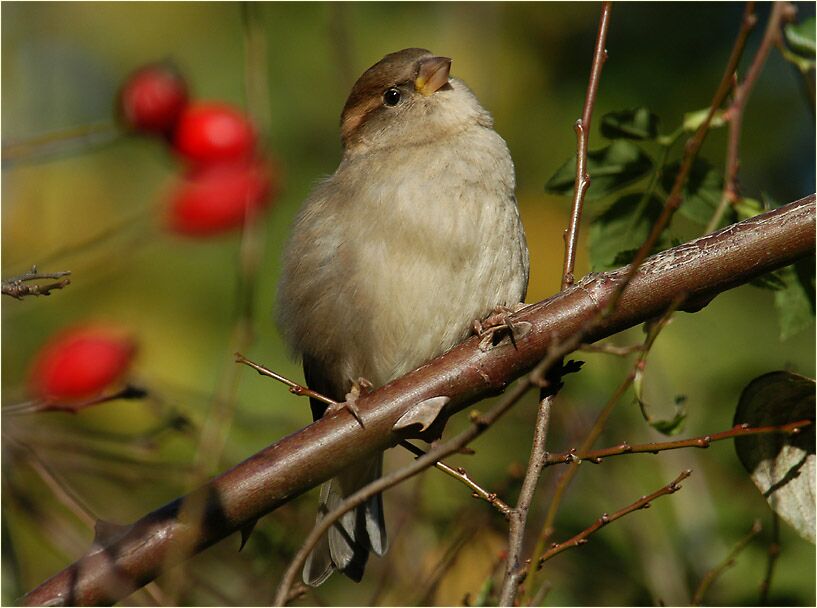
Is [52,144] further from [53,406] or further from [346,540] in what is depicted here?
[346,540]

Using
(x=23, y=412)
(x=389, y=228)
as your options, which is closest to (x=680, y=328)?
(x=389, y=228)

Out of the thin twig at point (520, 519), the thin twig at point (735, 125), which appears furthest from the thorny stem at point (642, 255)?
the thin twig at point (735, 125)

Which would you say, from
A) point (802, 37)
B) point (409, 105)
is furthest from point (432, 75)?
point (802, 37)

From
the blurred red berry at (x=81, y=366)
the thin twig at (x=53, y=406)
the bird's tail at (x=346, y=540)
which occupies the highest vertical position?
the thin twig at (x=53, y=406)

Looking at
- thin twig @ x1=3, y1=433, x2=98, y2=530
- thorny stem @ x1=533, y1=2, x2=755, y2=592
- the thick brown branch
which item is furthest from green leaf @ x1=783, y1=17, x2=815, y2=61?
thin twig @ x1=3, y1=433, x2=98, y2=530

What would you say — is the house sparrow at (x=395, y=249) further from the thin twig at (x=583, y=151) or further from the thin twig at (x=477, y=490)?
the thin twig at (x=477, y=490)
